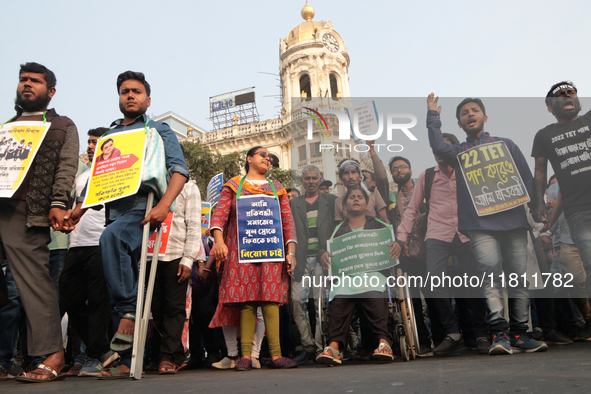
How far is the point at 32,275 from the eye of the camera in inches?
121

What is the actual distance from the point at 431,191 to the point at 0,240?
352 cm

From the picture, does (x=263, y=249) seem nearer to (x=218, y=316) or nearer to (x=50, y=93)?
(x=218, y=316)

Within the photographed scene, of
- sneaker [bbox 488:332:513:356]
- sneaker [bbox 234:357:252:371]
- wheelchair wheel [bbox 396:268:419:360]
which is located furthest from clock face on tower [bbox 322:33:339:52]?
sneaker [bbox 234:357:252:371]

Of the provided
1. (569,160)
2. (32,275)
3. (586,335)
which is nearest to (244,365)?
(32,275)

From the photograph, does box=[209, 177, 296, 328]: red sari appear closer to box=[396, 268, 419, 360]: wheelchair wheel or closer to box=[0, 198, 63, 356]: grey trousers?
box=[396, 268, 419, 360]: wheelchair wheel

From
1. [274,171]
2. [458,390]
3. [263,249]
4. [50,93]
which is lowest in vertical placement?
[458,390]

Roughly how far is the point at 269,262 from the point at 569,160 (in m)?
2.75

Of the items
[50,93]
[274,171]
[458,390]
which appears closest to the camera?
[458,390]

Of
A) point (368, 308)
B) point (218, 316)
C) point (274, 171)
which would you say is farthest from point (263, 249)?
point (274, 171)

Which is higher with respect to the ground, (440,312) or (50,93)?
(50,93)

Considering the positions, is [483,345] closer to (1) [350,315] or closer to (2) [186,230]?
(1) [350,315]

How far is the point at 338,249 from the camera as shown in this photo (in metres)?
4.28

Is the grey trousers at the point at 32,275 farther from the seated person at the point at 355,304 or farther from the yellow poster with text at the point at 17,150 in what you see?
the seated person at the point at 355,304

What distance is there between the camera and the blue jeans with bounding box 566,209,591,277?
3.99 metres
